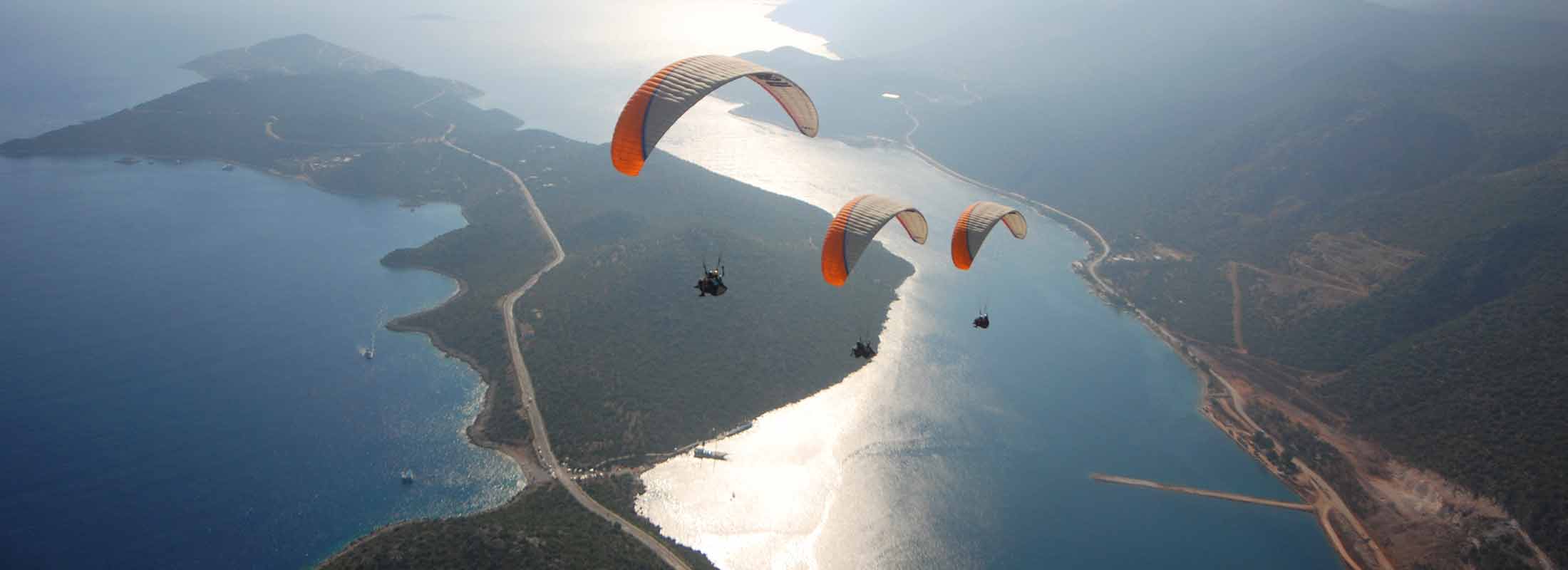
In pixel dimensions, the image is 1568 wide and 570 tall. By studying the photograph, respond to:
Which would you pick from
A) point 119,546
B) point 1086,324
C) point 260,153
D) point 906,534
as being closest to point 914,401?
point 906,534

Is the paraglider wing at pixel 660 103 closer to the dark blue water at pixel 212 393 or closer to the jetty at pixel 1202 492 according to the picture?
the dark blue water at pixel 212 393

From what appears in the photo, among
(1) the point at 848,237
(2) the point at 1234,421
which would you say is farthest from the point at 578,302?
(2) the point at 1234,421

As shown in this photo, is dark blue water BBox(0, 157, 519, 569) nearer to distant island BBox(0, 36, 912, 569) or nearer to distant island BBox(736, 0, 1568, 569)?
distant island BBox(0, 36, 912, 569)

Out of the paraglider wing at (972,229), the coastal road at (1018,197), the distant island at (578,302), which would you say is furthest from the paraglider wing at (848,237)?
the coastal road at (1018,197)

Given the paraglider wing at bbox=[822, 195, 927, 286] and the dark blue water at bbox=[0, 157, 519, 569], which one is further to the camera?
the dark blue water at bbox=[0, 157, 519, 569]

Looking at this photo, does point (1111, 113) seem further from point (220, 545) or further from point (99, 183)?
point (99, 183)

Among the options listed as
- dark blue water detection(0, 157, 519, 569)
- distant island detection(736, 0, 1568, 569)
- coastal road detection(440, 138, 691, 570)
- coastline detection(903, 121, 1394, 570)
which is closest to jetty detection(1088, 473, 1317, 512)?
coastline detection(903, 121, 1394, 570)

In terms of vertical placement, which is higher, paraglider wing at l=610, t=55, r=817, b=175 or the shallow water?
paraglider wing at l=610, t=55, r=817, b=175
